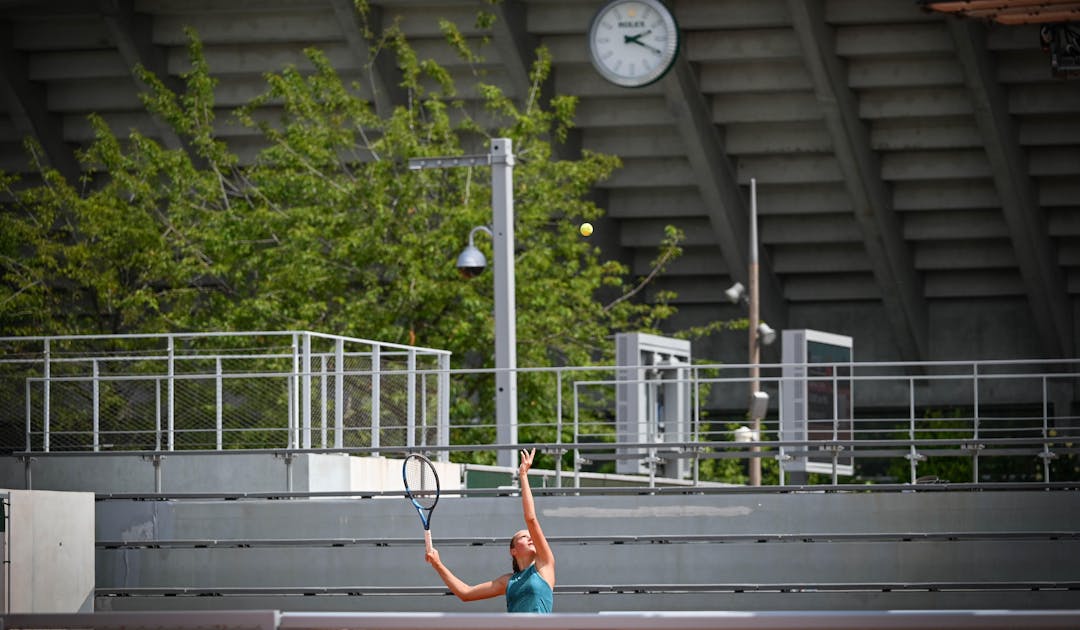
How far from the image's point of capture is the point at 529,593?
9.47 metres

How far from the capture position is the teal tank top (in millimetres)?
9430


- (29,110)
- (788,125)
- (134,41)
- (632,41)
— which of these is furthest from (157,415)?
(788,125)

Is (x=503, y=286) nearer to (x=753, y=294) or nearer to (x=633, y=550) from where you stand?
(x=633, y=550)

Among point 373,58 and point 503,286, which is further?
point 373,58

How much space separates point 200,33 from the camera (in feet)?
92.3

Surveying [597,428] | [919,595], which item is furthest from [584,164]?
[919,595]

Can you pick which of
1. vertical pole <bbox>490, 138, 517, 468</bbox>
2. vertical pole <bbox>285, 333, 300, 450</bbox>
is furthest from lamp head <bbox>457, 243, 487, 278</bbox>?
vertical pole <bbox>285, 333, 300, 450</bbox>

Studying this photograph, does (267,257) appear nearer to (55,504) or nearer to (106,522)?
(106,522)

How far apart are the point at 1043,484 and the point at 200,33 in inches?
665

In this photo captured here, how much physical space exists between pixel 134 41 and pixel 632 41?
9.66 metres

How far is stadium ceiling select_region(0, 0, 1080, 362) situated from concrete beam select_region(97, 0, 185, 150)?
0.11 feet

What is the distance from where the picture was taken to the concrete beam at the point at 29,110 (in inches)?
1131

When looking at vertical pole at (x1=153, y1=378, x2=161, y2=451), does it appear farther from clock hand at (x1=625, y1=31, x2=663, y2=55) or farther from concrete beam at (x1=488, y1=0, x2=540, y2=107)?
concrete beam at (x1=488, y1=0, x2=540, y2=107)

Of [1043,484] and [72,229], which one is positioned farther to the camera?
[72,229]
